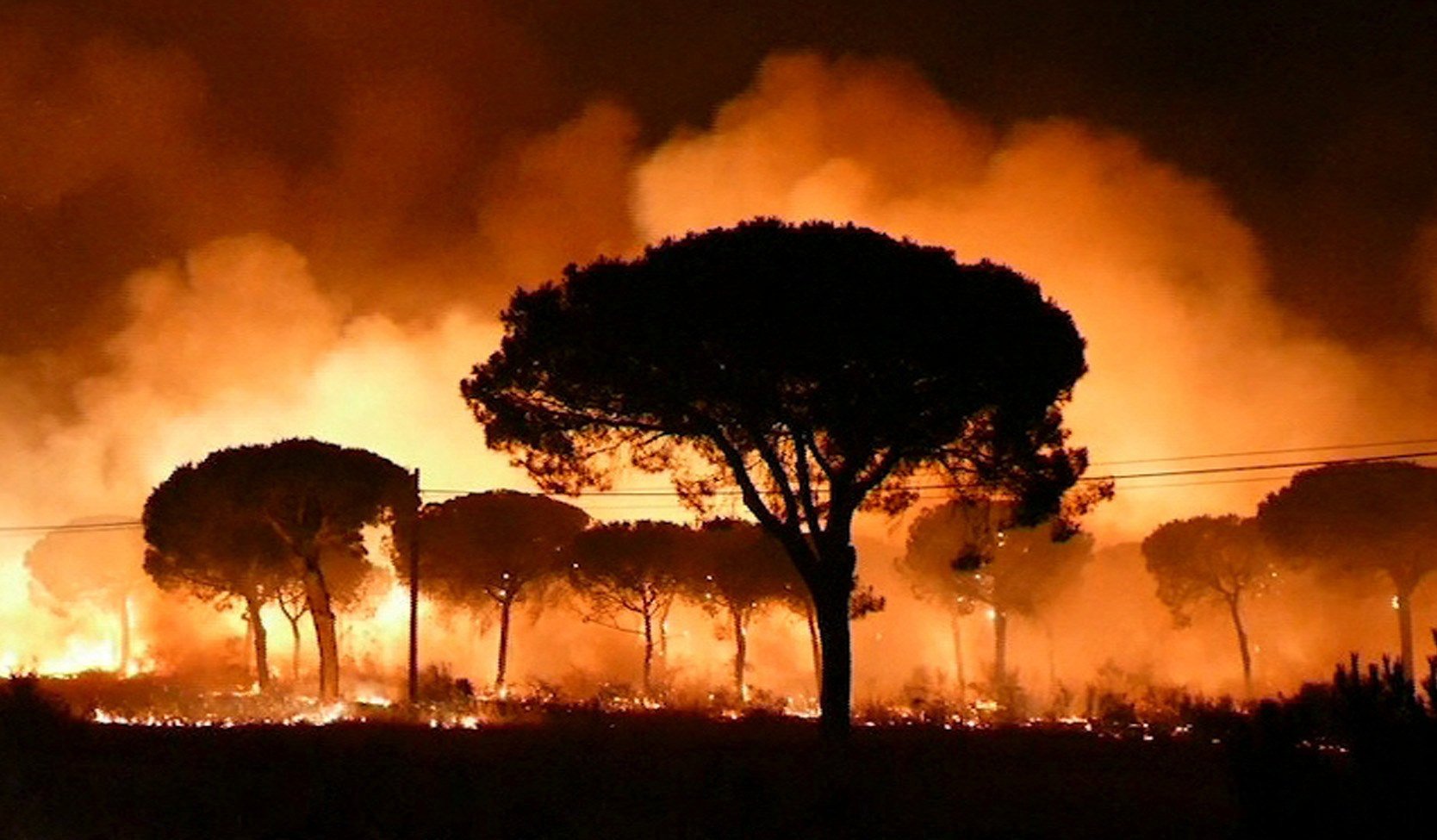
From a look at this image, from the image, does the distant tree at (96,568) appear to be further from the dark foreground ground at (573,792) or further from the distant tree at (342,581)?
the dark foreground ground at (573,792)

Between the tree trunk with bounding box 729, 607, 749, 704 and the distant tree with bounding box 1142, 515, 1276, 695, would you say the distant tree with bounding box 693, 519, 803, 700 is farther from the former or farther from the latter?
the distant tree with bounding box 1142, 515, 1276, 695

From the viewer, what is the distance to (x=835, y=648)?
819 inches

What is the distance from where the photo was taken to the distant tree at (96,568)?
59.3 metres

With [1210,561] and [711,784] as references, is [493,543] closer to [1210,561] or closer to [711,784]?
[1210,561]

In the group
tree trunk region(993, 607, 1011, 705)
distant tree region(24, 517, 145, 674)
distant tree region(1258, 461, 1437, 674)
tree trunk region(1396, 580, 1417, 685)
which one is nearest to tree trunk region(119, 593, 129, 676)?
distant tree region(24, 517, 145, 674)

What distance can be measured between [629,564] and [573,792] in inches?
1223

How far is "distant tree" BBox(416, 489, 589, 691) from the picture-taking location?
147 feet

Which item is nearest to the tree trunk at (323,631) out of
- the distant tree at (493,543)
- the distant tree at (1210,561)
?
the distant tree at (493,543)

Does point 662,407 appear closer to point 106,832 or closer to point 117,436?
point 106,832

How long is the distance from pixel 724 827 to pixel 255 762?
7.64 m

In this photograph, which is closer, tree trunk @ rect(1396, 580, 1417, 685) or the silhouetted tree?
the silhouetted tree

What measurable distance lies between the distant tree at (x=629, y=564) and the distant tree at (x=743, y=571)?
2.26ft

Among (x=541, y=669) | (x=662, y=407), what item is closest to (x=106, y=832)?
(x=662, y=407)

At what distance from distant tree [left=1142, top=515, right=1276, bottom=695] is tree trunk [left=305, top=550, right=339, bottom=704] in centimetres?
3257
